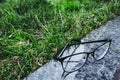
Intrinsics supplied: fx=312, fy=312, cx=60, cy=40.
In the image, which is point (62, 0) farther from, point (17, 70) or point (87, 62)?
point (87, 62)

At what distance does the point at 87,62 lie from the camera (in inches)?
81.9

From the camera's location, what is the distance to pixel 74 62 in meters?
2.11

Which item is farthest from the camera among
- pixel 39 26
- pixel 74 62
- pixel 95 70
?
pixel 39 26

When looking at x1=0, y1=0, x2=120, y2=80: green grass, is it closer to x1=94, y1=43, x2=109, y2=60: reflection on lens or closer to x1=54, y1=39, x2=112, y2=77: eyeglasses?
x1=54, y1=39, x2=112, y2=77: eyeglasses

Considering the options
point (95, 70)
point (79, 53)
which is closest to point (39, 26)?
point (79, 53)

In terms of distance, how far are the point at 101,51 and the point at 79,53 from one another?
0.53ft

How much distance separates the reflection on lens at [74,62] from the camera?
6.70 feet

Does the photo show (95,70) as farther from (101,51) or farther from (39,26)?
(39,26)

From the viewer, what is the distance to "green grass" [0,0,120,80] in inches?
100

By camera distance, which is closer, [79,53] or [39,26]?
[79,53]

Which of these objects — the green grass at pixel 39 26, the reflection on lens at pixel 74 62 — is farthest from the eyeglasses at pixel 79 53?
the green grass at pixel 39 26

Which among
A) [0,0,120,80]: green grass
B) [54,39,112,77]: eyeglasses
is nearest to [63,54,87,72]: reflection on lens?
[54,39,112,77]: eyeglasses

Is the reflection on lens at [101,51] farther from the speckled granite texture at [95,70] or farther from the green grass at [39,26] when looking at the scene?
the green grass at [39,26]

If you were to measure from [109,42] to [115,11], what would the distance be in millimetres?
1115
